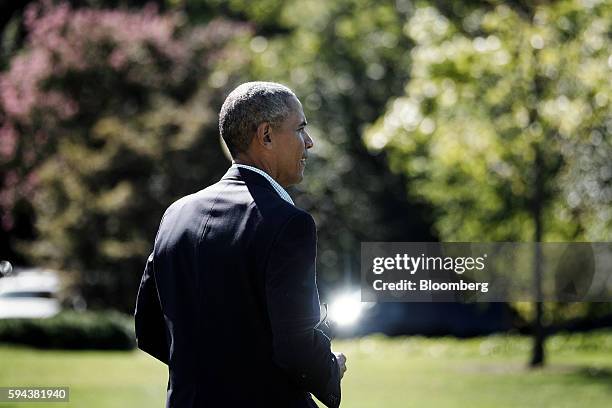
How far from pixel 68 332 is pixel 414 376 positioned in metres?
7.23

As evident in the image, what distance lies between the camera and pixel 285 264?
2.75m

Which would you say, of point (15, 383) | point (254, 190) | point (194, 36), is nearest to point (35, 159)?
point (194, 36)

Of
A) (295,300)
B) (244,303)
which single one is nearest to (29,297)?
(244,303)

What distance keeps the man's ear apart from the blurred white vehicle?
21.4 m

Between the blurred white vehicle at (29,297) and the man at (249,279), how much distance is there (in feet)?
69.9

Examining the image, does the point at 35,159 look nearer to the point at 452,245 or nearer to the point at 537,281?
the point at 452,245

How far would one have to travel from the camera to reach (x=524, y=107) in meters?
15.6

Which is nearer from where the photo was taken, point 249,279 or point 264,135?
point 249,279

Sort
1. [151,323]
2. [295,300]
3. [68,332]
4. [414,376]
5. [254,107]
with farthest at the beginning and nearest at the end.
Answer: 1. [68,332]
2. [414,376]
3. [151,323]
4. [254,107]
5. [295,300]

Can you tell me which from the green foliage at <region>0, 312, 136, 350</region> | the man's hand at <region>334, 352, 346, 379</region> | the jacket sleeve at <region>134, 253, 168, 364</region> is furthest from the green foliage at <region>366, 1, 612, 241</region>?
the man's hand at <region>334, 352, 346, 379</region>

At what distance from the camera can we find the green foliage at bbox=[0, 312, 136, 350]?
734 inches

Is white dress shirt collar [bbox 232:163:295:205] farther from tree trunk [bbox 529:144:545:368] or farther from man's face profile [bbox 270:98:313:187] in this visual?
tree trunk [bbox 529:144:545:368]

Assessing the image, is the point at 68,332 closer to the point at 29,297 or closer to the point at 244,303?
the point at 29,297

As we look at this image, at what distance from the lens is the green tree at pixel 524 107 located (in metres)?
15.4
